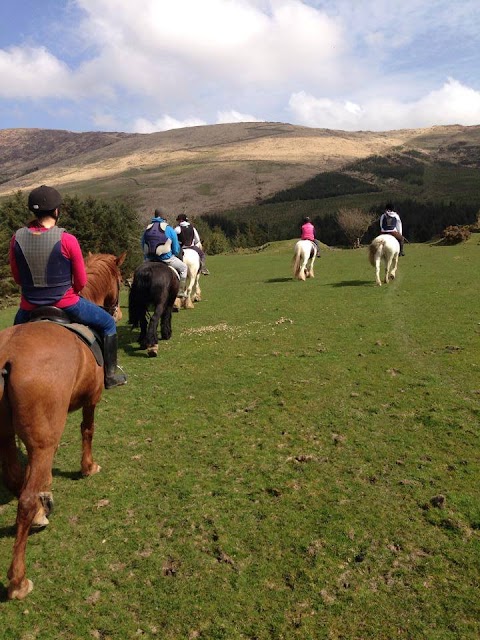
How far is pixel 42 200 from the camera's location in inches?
197

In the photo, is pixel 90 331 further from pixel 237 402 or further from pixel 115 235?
pixel 115 235

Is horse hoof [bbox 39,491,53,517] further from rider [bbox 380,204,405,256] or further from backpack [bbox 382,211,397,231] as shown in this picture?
backpack [bbox 382,211,397,231]

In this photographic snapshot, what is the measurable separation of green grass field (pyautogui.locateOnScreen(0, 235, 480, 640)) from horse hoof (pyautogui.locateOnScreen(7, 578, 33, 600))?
61 millimetres

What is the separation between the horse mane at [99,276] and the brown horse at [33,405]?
176 cm

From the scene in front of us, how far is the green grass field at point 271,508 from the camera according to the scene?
380 centimetres

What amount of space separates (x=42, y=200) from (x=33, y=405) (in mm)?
2385

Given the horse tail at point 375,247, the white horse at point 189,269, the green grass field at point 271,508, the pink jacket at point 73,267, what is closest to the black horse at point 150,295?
the green grass field at point 271,508

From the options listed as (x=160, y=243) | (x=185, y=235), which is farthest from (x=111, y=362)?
(x=185, y=235)

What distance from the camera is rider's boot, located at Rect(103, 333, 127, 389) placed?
238 inches

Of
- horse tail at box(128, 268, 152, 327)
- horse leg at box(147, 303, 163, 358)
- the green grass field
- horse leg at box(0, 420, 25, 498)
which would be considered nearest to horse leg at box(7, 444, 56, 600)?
the green grass field

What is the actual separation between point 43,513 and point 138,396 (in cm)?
399

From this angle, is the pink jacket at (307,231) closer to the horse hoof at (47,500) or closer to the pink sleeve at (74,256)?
the pink sleeve at (74,256)

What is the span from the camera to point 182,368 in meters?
10.5

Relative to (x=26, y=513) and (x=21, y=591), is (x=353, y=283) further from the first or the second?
(x=21, y=591)
